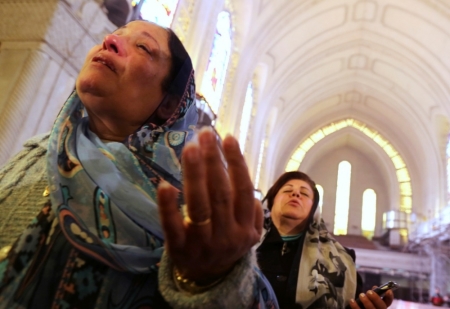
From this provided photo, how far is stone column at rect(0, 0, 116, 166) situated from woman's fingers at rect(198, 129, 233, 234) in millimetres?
2417

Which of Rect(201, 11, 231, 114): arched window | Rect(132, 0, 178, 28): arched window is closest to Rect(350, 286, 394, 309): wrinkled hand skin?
Rect(132, 0, 178, 28): arched window

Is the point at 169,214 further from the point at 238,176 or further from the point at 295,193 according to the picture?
the point at 295,193

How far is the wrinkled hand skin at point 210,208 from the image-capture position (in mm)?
503

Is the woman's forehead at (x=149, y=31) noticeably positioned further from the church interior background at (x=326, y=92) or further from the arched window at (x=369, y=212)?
the arched window at (x=369, y=212)

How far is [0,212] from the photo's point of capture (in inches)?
31.4

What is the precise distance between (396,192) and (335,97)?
16.8ft

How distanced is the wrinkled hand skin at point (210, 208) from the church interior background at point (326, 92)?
2400mm

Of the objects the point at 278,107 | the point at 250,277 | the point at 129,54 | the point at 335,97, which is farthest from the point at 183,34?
the point at 335,97

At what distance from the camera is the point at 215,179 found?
513 mm

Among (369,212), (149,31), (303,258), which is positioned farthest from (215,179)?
(369,212)

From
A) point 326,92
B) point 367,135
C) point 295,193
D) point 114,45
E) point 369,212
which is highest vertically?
point 326,92

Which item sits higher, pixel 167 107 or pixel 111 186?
pixel 167 107

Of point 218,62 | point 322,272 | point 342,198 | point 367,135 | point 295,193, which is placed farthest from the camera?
point 342,198

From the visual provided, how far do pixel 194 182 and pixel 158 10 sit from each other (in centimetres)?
551
